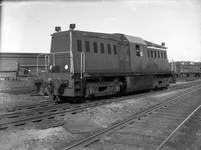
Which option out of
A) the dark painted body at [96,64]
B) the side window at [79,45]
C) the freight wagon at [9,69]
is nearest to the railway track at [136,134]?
the dark painted body at [96,64]

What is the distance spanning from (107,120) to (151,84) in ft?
30.2

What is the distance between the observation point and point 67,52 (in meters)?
9.22

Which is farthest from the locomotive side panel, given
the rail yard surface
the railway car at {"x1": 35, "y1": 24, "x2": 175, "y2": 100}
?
the rail yard surface

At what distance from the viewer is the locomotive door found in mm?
12406

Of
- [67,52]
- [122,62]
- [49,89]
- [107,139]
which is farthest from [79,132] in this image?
[122,62]

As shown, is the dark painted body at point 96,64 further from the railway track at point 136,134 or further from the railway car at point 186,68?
the railway car at point 186,68

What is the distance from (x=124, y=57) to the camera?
1260 cm

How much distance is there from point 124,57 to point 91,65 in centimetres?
307

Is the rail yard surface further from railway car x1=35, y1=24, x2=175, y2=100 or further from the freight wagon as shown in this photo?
the freight wagon

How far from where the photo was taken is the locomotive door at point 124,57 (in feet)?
40.7

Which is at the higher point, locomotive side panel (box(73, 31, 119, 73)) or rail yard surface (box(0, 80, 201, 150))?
locomotive side panel (box(73, 31, 119, 73))

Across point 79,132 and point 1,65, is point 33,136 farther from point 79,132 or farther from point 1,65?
point 1,65

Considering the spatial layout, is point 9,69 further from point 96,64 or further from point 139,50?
point 96,64

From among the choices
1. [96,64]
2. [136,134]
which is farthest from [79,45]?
[136,134]
